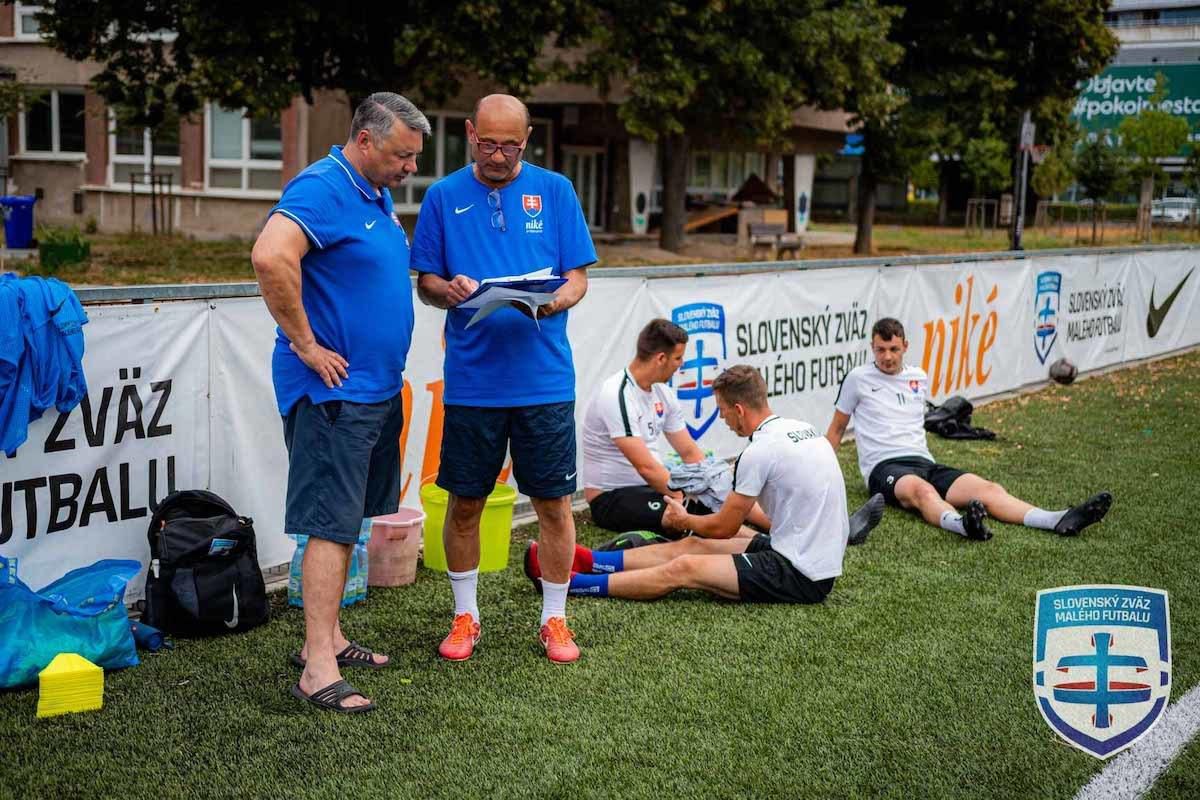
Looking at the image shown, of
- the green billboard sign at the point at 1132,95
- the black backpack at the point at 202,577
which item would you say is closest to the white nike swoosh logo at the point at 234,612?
the black backpack at the point at 202,577

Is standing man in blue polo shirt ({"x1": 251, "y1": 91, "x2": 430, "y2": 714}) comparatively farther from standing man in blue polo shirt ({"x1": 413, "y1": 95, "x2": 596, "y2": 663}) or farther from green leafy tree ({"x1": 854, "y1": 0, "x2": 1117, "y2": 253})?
green leafy tree ({"x1": 854, "y1": 0, "x2": 1117, "y2": 253})

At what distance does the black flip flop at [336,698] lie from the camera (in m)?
4.36

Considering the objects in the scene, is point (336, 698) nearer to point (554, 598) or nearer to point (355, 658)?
point (355, 658)

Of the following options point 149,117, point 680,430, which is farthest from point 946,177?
point 680,430

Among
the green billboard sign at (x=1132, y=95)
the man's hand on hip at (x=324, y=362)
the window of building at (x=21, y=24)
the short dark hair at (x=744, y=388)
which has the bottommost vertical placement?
the short dark hair at (x=744, y=388)

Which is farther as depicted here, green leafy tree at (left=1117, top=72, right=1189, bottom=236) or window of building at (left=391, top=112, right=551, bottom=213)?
green leafy tree at (left=1117, top=72, right=1189, bottom=236)

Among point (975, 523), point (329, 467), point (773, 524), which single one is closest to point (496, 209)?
point (329, 467)

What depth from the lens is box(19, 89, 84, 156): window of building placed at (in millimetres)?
35031

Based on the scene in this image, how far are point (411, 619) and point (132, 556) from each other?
4.00ft

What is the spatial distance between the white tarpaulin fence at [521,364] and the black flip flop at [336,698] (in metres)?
1.32

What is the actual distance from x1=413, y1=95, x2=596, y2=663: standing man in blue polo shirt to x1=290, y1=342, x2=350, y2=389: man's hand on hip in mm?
541

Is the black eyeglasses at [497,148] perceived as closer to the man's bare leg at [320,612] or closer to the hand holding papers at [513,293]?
the hand holding papers at [513,293]

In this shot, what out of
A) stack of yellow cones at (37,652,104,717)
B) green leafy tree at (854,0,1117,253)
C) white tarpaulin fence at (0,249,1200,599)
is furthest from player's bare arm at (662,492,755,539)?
green leafy tree at (854,0,1117,253)

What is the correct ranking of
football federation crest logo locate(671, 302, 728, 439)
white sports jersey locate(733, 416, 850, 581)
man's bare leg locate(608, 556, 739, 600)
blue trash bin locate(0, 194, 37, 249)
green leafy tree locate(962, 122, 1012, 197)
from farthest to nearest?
1. green leafy tree locate(962, 122, 1012, 197)
2. blue trash bin locate(0, 194, 37, 249)
3. football federation crest logo locate(671, 302, 728, 439)
4. man's bare leg locate(608, 556, 739, 600)
5. white sports jersey locate(733, 416, 850, 581)
